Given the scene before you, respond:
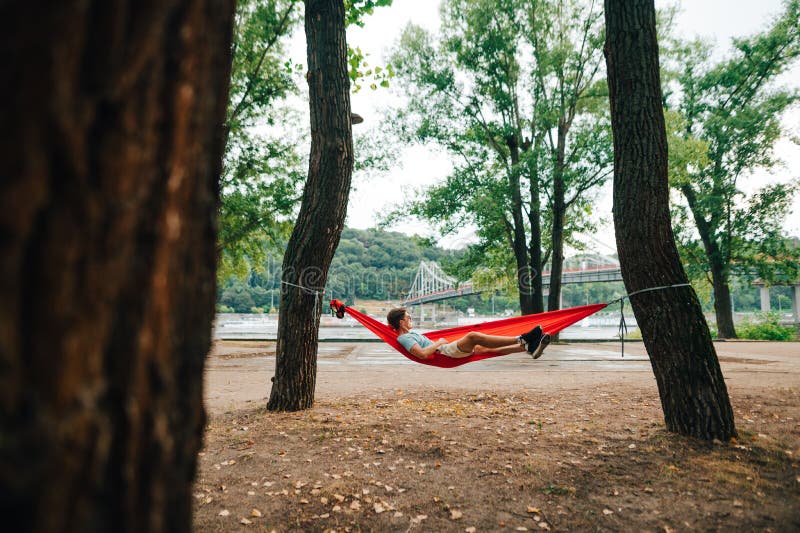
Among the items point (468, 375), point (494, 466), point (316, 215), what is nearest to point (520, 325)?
point (494, 466)

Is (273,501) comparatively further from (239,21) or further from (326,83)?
(239,21)

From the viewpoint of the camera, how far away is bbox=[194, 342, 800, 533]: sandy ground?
217 cm

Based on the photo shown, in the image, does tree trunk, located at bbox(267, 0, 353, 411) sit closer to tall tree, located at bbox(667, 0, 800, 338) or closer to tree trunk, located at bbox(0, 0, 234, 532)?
tree trunk, located at bbox(0, 0, 234, 532)

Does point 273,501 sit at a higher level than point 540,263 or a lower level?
lower

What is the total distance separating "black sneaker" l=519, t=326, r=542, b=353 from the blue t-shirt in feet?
3.18

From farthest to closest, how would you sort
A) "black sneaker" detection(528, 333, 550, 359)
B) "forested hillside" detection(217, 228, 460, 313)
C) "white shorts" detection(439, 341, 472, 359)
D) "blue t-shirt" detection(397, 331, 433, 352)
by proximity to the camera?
"forested hillside" detection(217, 228, 460, 313) < "blue t-shirt" detection(397, 331, 433, 352) < "white shorts" detection(439, 341, 472, 359) < "black sneaker" detection(528, 333, 550, 359)

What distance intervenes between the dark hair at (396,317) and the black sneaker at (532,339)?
52.3 inches

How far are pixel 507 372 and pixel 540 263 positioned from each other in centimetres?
641

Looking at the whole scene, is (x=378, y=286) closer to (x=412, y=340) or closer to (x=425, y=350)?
(x=412, y=340)

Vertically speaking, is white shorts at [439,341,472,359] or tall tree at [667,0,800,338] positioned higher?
tall tree at [667,0,800,338]

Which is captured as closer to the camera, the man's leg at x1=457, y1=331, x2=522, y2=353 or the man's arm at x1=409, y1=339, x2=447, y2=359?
the man's leg at x1=457, y1=331, x2=522, y2=353

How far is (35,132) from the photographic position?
525mm

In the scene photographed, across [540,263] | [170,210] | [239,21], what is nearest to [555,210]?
[540,263]

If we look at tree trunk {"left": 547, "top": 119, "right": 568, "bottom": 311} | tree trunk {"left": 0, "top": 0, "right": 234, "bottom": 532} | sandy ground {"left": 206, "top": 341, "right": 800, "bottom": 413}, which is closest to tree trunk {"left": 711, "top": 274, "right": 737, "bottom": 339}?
sandy ground {"left": 206, "top": 341, "right": 800, "bottom": 413}
